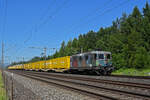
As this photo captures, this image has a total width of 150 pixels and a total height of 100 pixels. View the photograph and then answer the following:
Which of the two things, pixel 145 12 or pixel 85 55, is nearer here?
pixel 85 55

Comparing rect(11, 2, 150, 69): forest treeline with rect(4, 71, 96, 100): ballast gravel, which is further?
rect(11, 2, 150, 69): forest treeline

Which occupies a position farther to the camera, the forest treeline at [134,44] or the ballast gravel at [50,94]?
the forest treeline at [134,44]

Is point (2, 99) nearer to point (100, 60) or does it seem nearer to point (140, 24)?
point (100, 60)

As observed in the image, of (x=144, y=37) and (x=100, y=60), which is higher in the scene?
(x=144, y=37)

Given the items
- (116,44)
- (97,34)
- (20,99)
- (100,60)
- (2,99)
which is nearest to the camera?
(2,99)

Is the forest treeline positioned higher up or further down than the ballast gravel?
higher up

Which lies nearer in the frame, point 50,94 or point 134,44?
point 50,94

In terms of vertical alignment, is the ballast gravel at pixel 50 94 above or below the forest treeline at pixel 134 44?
below

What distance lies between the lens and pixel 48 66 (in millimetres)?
43156

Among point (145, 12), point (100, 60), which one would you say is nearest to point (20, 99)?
point (100, 60)

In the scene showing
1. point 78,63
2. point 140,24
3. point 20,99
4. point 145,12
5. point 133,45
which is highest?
point 145,12

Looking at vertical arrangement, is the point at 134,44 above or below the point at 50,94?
above

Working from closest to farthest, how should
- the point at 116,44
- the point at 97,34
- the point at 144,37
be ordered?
1. the point at 144,37
2. the point at 116,44
3. the point at 97,34

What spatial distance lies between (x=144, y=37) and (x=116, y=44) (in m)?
6.70
